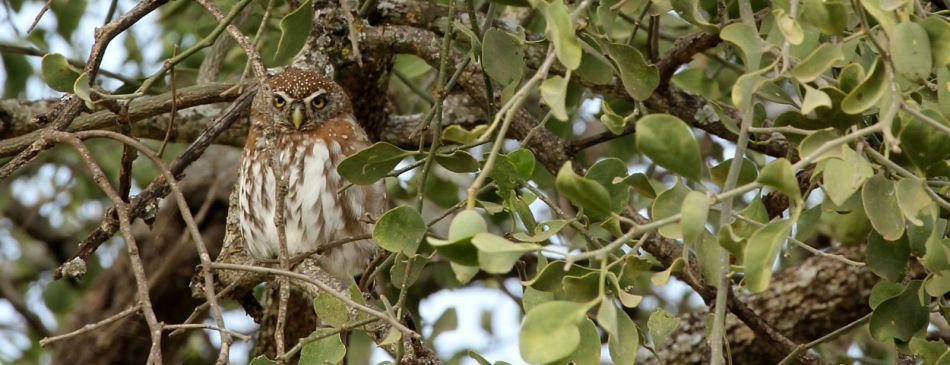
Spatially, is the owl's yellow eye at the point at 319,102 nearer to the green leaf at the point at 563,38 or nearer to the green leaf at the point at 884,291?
the green leaf at the point at 884,291

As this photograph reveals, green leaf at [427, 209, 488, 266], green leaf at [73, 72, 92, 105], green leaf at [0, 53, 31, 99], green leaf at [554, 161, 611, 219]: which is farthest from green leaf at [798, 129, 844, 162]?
green leaf at [0, 53, 31, 99]

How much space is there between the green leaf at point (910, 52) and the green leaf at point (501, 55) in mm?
751

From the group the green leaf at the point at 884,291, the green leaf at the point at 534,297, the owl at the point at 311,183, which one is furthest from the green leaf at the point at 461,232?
the owl at the point at 311,183

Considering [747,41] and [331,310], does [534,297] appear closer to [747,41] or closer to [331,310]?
[331,310]

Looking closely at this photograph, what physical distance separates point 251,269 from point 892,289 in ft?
4.05

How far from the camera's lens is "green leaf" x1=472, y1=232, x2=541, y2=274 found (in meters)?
1.49

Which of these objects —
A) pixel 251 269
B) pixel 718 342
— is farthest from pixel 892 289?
pixel 251 269

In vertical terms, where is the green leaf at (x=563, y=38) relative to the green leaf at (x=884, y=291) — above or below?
above

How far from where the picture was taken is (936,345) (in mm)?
2246

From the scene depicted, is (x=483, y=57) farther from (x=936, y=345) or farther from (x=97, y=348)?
(x=97, y=348)

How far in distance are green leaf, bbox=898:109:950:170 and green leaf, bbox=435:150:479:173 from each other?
77cm

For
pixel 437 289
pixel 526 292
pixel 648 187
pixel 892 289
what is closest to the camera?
pixel 648 187

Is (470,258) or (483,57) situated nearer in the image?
(470,258)

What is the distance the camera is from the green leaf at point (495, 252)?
1.49 m
